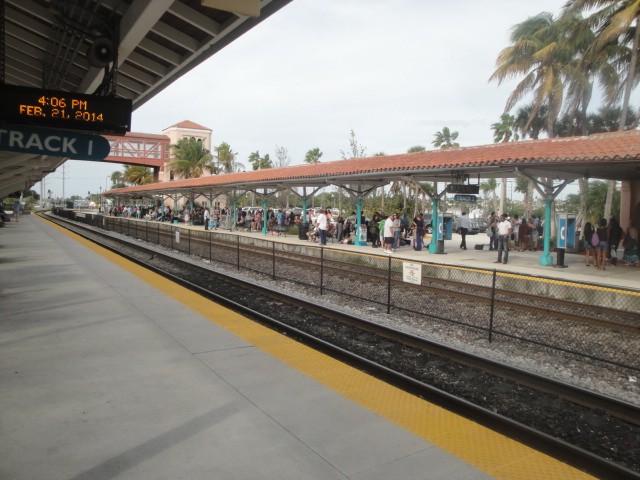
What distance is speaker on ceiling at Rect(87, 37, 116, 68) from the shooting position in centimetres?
581

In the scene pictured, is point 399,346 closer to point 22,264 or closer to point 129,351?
point 129,351

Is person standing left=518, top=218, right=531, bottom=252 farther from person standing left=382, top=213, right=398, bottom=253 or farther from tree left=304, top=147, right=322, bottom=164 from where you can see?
tree left=304, top=147, right=322, bottom=164

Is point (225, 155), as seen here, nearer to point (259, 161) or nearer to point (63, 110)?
point (259, 161)

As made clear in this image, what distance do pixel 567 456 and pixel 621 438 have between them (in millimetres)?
1157

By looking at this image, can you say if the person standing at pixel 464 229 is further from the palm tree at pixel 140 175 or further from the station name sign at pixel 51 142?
the palm tree at pixel 140 175

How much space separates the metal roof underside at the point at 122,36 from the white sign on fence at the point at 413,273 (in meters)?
4.67

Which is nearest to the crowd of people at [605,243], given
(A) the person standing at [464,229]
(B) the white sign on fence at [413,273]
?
(A) the person standing at [464,229]

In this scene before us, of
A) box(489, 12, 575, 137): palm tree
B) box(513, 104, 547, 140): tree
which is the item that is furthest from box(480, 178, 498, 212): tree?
box(489, 12, 575, 137): palm tree

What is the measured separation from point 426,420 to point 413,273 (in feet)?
14.2

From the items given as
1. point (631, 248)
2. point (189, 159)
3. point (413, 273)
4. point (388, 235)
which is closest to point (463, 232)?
point (388, 235)

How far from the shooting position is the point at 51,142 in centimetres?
622

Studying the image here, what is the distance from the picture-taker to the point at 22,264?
12781 mm

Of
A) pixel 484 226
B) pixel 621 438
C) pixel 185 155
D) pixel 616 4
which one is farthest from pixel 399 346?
pixel 185 155

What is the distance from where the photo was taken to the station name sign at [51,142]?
602cm
